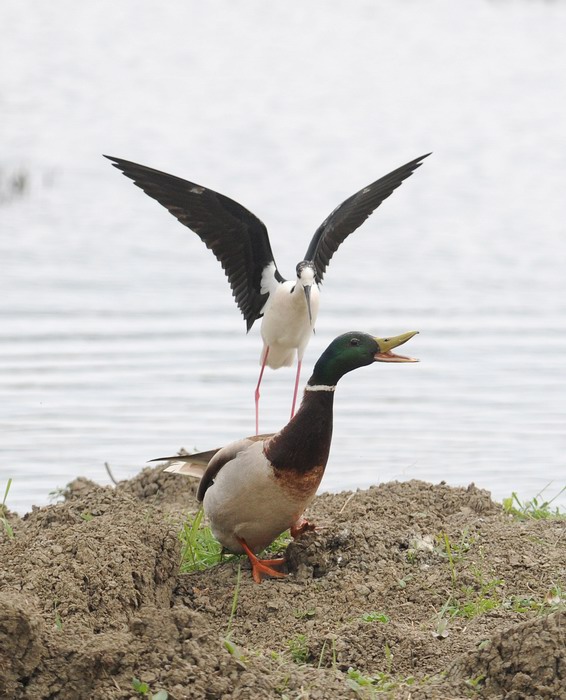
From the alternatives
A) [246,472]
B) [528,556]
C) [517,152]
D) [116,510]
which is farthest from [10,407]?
[517,152]

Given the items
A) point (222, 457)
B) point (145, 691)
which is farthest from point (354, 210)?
point (145, 691)

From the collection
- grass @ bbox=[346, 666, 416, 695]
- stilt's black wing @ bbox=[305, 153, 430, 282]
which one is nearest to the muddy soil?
grass @ bbox=[346, 666, 416, 695]

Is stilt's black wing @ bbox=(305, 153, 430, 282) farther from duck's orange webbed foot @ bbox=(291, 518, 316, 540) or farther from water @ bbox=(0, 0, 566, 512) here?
duck's orange webbed foot @ bbox=(291, 518, 316, 540)

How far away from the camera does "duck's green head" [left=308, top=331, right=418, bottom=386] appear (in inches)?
224

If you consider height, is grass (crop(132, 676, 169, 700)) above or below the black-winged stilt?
below

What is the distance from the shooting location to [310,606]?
532 cm

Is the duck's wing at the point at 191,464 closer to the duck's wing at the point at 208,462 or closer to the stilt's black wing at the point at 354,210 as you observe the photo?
the duck's wing at the point at 208,462

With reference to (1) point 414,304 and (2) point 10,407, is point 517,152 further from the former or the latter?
(2) point 10,407

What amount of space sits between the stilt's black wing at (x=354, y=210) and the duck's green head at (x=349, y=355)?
2.47 m

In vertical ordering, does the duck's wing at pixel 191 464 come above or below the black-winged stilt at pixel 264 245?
below

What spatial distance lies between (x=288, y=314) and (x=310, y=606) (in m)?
3.35

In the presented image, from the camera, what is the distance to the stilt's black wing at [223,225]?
7.42 meters

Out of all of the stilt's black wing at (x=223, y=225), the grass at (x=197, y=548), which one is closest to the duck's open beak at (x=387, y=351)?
the grass at (x=197, y=548)

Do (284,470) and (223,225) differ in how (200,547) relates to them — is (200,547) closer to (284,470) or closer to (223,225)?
(284,470)
